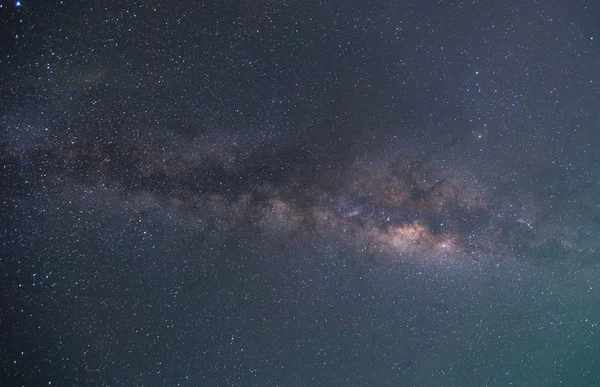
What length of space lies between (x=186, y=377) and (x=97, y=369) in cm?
121

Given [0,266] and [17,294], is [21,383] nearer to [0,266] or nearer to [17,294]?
[17,294]

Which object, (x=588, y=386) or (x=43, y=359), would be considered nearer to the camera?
(x=43, y=359)

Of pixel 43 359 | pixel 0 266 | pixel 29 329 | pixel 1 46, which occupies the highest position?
pixel 1 46

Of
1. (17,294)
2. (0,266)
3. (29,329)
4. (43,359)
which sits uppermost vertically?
(0,266)

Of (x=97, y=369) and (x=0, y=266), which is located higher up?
(x=0, y=266)

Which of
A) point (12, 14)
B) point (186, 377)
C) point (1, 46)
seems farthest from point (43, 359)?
point (12, 14)

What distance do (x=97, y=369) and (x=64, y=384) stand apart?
378mm

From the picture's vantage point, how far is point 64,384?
399 cm

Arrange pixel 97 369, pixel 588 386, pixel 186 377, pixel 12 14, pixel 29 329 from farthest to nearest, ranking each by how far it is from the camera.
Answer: pixel 588 386 → pixel 186 377 → pixel 97 369 → pixel 29 329 → pixel 12 14

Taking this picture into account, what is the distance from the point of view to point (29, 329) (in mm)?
3801

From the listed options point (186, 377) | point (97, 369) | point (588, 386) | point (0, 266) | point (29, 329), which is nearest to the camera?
point (0, 266)

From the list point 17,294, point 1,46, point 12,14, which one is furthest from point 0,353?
point 12,14

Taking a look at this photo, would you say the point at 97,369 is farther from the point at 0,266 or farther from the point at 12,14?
the point at 12,14

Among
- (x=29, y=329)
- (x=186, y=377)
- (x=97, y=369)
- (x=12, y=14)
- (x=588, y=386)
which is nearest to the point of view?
(x=12, y=14)
